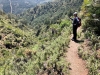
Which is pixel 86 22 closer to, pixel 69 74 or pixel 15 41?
pixel 69 74

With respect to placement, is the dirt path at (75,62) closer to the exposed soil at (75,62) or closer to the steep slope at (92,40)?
the exposed soil at (75,62)

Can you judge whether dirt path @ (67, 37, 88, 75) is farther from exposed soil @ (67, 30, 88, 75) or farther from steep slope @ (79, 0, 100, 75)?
steep slope @ (79, 0, 100, 75)

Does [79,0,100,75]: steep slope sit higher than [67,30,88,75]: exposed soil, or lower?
higher

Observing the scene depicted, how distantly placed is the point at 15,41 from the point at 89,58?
80943 mm

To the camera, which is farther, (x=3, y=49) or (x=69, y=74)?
(x=3, y=49)

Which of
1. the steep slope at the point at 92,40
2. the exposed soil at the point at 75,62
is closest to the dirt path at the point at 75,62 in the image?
the exposed soil at the point at 75,62

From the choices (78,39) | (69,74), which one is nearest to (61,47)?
(78,39)

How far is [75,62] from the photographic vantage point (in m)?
14.6

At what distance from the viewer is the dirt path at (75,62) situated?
13.3m

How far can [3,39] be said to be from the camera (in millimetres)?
89125

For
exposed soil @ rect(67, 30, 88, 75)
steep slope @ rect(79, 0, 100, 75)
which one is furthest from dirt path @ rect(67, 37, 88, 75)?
steep slope @ rect(79, 0, 100, 75)

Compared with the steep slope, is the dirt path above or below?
below

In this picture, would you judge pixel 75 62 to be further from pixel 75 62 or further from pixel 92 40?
pixel 92 40

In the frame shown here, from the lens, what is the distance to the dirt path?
13328 mm
